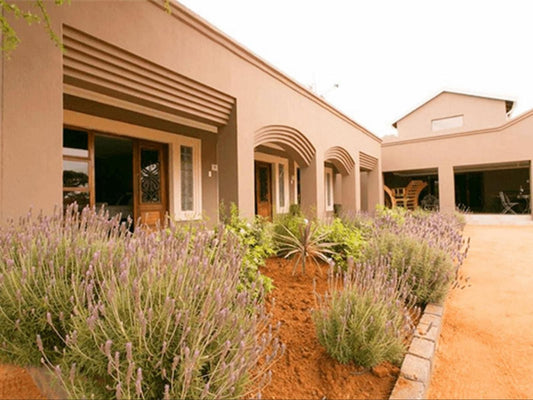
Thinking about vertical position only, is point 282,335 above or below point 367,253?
below

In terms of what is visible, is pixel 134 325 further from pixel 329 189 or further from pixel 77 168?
pixel 329 189

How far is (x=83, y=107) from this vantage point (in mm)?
5730

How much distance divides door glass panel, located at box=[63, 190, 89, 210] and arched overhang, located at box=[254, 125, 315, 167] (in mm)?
3639

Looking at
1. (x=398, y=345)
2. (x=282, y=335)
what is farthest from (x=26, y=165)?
(x=398, y=345)

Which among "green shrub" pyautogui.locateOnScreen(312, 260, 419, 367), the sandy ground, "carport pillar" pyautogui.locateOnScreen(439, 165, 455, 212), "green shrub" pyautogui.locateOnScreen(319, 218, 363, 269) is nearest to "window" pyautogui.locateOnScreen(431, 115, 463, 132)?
"carport pillar" pyautogui.locateOnScreen(439, 165, 455, 212)

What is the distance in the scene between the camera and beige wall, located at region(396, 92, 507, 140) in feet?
57.8

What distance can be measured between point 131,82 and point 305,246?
3.22 m

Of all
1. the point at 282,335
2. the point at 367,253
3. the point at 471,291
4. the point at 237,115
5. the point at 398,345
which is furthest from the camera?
the point at 237,115

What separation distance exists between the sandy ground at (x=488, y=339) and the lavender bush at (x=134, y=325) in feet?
4.59

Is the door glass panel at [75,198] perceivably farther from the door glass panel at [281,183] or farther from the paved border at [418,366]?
the door glass panel at [281,183]

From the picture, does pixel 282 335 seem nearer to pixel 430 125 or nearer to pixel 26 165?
pixel 26 165

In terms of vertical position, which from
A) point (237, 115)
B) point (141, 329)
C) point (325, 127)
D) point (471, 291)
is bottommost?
point (471, 291)

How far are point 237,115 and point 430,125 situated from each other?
1797 centimetres

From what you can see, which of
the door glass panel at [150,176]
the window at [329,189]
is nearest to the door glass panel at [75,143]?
the door glass panel at [150,176]
